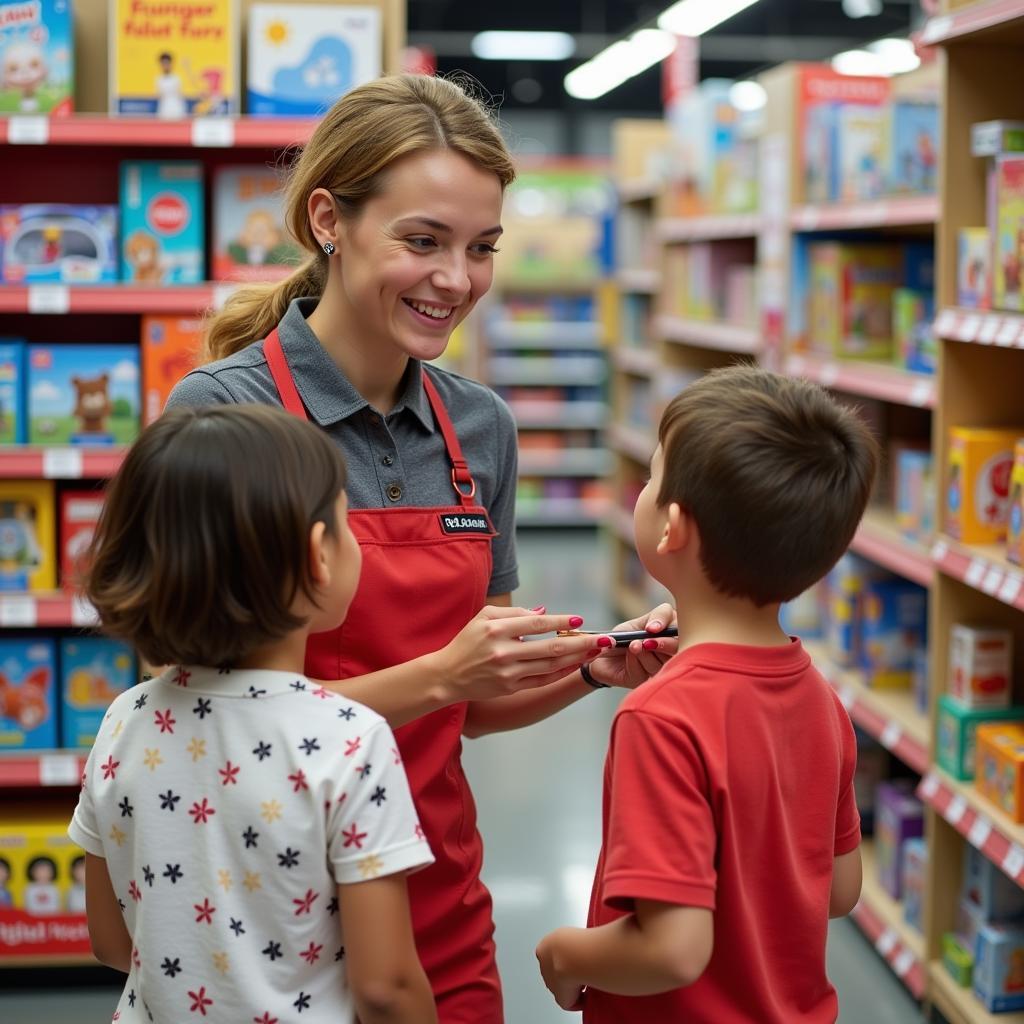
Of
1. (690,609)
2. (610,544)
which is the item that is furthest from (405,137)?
(610,544)

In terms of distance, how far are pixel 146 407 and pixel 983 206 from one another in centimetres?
217

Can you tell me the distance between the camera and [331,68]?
3.62 m

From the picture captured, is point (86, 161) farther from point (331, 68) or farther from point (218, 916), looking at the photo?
point (218, 916)

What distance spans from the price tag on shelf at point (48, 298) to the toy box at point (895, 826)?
262 centimetres

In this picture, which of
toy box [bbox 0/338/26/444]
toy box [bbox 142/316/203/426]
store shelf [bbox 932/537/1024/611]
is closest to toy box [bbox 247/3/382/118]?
toy box [bbox 142/316/203/426]

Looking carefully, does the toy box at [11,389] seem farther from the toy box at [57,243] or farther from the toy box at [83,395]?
the toy box at [57,243]

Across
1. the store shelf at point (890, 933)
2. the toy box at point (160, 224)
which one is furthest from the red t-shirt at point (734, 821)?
the toy box at point (160, 224)

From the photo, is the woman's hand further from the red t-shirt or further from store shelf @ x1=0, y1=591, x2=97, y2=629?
store shelf @ x1=0, y1=591, x2=97, y2=629

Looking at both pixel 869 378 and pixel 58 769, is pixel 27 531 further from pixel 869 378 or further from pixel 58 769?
pixel 869 378

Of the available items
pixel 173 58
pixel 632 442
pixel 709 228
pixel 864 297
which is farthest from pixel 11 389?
pixel 632 442

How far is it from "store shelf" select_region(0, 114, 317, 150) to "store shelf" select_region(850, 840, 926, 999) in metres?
2.35

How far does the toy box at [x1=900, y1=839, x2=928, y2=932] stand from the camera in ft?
11.6

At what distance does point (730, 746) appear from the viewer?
1.38m

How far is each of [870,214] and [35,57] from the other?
2.31m
